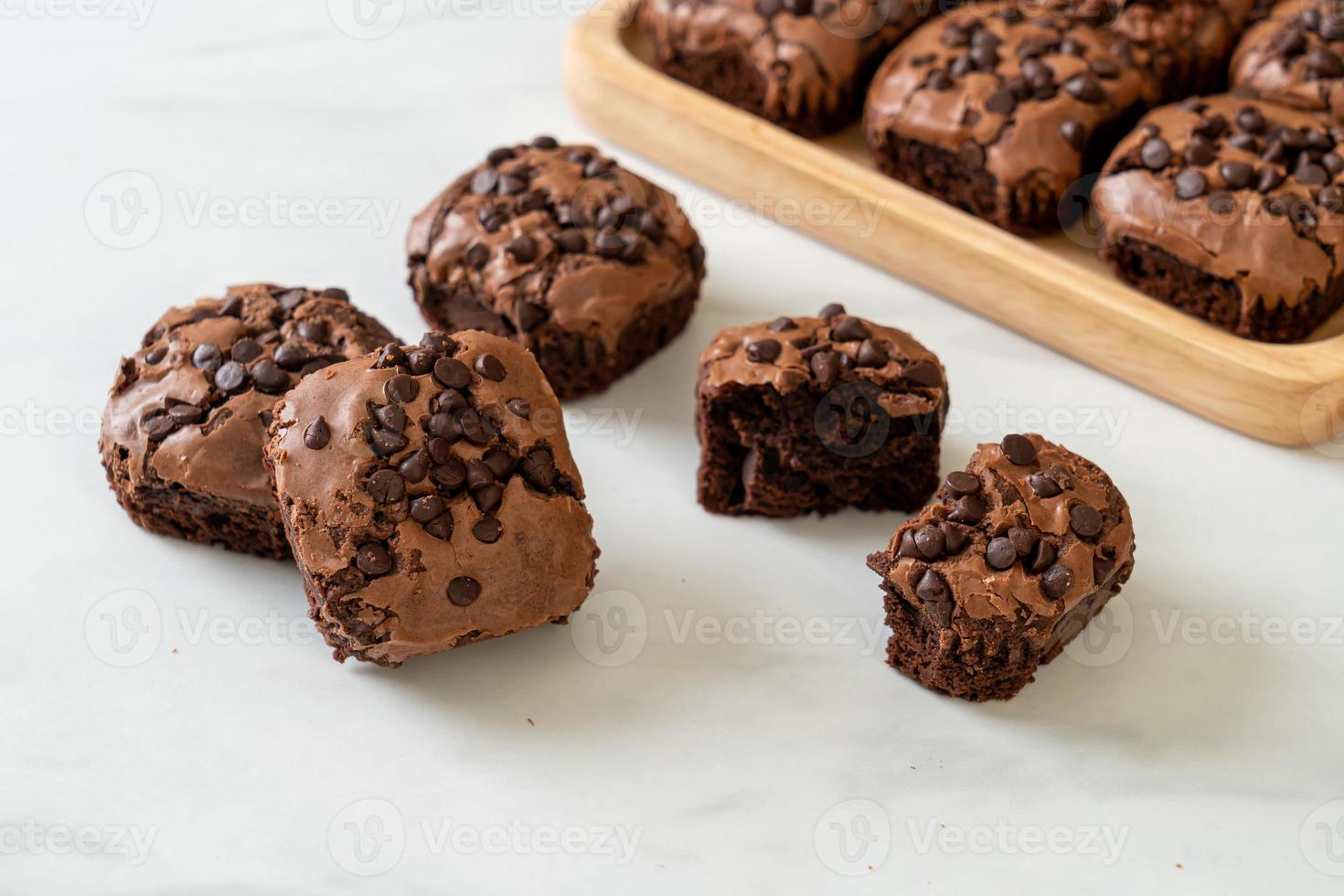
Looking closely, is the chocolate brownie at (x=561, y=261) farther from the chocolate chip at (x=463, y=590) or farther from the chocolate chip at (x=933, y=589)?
the chocolate chip at (x=933, y=589)

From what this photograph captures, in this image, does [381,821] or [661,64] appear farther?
[661,64]

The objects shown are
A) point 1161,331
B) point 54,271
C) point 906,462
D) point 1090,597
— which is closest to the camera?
point 1090,597

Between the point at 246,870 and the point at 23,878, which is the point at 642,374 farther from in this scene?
the point at 23,878

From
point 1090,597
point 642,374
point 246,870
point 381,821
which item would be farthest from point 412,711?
point 1090,597

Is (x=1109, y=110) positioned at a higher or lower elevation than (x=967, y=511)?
higher
